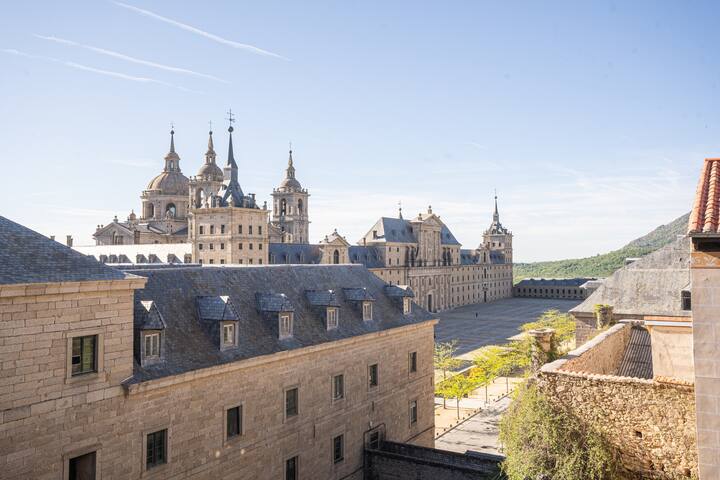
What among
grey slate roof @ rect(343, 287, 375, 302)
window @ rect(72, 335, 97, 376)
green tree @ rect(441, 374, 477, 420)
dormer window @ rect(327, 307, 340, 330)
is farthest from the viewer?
green tree @ rect(441, 374, 477, 420)

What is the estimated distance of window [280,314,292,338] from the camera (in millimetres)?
21850

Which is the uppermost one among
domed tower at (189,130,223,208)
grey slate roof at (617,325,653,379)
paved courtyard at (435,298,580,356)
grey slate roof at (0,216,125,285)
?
domed tower at (189,130,223,208)

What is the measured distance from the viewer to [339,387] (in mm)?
24172

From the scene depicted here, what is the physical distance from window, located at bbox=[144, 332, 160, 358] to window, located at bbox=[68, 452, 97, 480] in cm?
300

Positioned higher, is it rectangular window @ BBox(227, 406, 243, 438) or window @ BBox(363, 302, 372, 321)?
window @ BBox(363, 302, 372, 321)

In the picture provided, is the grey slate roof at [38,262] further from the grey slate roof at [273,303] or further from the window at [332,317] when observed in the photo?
the window at [332,317]

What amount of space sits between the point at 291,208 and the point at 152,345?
86.3 meters

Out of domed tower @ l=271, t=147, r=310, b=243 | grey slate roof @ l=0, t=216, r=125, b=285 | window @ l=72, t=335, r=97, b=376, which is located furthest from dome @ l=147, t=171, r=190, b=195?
window @ l=72, t=335, r=97, b=376

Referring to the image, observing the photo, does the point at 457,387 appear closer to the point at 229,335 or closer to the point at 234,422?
the point at 234,422

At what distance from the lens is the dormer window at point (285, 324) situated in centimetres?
2181

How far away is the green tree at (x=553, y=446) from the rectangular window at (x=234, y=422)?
8944 millimetres

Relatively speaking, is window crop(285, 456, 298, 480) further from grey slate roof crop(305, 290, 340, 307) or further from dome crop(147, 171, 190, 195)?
dome crop(147, 171, 190, 195)

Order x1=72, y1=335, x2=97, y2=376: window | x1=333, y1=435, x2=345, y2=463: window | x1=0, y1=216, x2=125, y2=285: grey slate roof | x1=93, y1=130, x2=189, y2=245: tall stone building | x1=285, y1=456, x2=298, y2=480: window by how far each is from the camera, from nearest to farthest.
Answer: x1=0, y1=216, x2=125, y2=285: grey slate roof → x1=72, y1=335, x2=97, y2=376: window → x1=285, y1=456, x2=298, y2=480: window → x1=333, y1=435, x2=345, y2=463: window → x1=93, y1=130, x2=189, y2=245: tall stone building

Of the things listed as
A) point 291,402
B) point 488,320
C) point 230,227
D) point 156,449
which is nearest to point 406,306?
point 291,402
